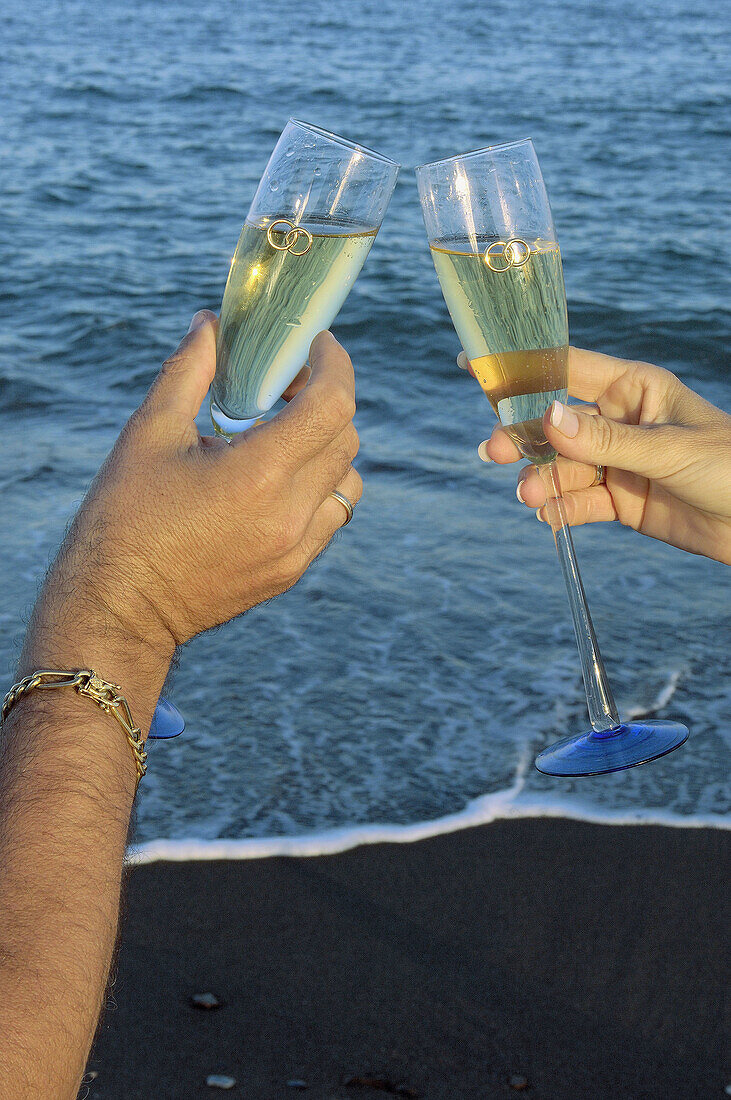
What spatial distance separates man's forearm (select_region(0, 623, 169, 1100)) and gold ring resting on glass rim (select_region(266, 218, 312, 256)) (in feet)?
2.64

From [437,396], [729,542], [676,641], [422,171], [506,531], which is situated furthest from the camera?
[437,396]

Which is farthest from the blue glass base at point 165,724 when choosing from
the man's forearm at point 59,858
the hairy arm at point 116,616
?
the man's forearm at point 59,858

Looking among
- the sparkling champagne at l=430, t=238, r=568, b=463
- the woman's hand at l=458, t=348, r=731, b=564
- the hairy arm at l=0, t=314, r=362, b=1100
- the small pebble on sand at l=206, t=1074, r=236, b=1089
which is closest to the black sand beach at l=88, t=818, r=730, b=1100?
the small pebble on sand at l=206, t=1074, r=236, b=1089

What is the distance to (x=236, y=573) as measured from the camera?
1869 mm

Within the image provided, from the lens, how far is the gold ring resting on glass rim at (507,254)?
1969mm

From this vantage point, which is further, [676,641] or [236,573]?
[676,641]

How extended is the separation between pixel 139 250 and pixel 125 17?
1822 centimetres

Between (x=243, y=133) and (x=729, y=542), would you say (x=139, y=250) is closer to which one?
(x=243, y=133)

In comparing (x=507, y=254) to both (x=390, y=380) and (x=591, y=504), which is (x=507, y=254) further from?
(x=390, y=380)

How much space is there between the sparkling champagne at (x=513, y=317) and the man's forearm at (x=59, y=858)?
0.92 m

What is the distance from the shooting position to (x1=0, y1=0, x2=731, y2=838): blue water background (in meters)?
3.87

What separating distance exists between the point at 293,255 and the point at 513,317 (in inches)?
17.3

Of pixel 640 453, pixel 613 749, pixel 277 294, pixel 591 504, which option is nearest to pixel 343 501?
pixel 277 294

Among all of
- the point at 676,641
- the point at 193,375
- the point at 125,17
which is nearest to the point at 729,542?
the point at 193,375
